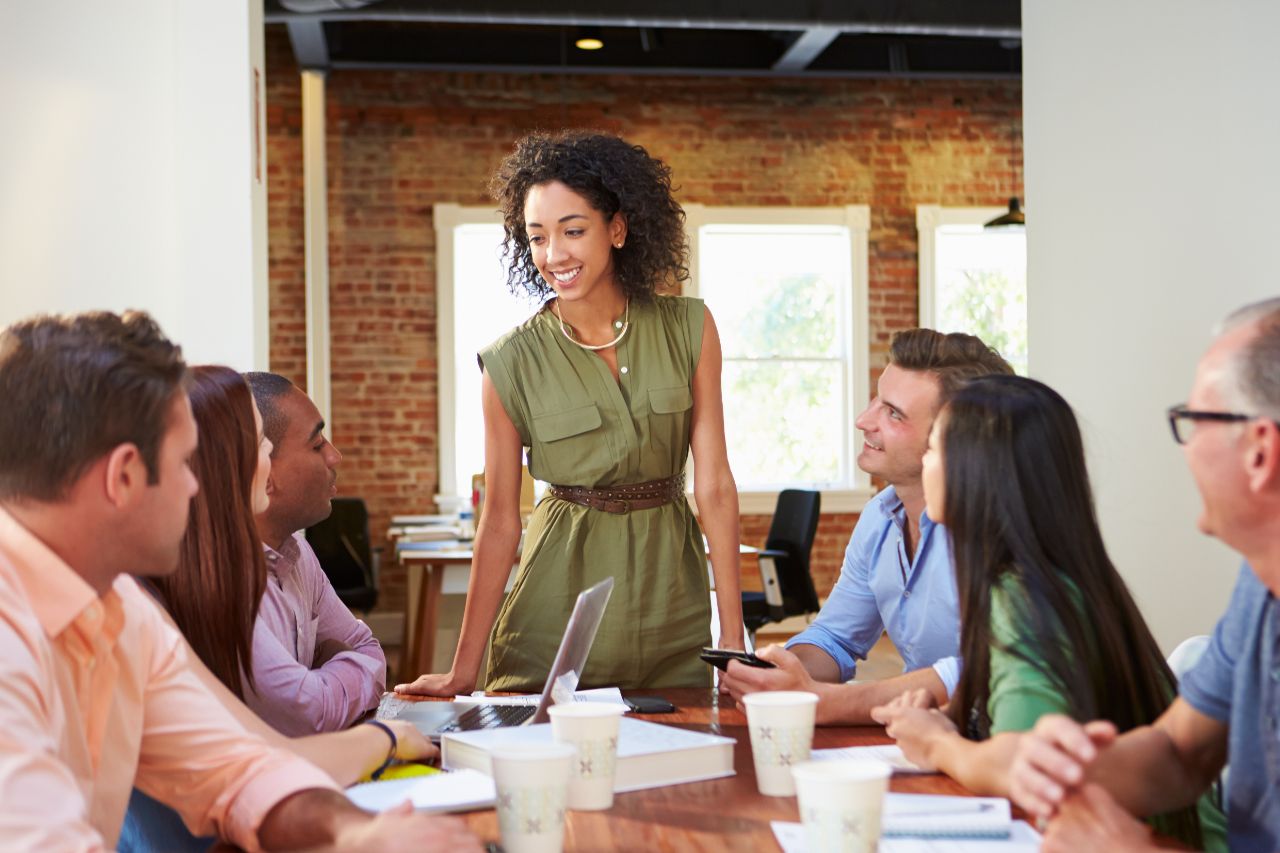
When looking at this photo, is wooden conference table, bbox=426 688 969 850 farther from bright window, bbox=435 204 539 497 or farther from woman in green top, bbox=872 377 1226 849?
bright window, bbox=435 204 539 497

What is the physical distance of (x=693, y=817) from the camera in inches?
55.1

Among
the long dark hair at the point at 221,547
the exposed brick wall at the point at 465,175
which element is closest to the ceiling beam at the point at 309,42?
the exposed brick wall at the point at 465,175

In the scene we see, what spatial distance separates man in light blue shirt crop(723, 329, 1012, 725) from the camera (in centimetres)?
229

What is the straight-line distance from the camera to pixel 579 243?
8.27 feet

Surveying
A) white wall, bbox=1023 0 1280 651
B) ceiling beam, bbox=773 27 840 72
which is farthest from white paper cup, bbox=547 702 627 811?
ceiling beam, bbox=773 27 840 72

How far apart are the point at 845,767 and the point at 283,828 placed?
0.55 meters

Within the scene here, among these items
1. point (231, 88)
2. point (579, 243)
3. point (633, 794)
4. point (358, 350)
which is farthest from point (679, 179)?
point (633, 794)

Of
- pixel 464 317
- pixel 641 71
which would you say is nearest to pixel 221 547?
pixel 464 317

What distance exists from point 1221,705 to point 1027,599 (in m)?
0.22

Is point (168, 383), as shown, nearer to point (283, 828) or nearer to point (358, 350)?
point (283, 828)

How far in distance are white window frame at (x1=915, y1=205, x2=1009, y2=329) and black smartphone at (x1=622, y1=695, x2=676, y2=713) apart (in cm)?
708

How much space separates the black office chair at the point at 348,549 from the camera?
23.8ft

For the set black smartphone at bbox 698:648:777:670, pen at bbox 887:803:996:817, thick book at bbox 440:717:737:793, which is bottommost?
pen at bbox 887:803:996:817

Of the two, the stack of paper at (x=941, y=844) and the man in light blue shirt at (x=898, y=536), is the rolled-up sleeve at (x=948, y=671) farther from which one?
the stack of paper at (x=941, y=844)
